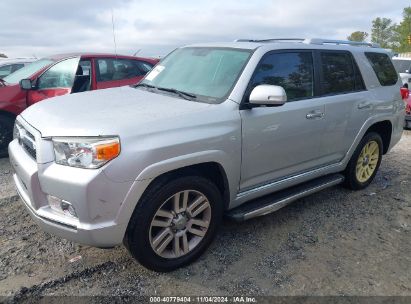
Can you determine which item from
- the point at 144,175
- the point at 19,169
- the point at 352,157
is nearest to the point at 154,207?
the point at 144,175

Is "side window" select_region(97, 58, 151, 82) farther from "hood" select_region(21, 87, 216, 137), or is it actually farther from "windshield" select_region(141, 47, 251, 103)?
"hood" select_region(21, 87, 216, 137)

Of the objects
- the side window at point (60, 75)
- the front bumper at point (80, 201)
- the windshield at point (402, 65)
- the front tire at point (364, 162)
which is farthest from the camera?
the windshield at point (402, 65)

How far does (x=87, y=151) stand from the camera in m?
2.61

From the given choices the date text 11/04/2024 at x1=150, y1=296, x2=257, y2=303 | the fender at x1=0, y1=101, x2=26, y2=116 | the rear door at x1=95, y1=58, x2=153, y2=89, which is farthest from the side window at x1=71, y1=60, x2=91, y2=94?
the date text 11/04/2024 at x1=150, y1=296, x2=257, y2=303

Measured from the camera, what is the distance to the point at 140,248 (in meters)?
2.89

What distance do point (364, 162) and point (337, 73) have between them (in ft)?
4.69

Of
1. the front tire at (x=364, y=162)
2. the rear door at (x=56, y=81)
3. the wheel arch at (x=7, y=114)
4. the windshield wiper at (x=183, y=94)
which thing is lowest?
the front tire at (x=364, y=162)

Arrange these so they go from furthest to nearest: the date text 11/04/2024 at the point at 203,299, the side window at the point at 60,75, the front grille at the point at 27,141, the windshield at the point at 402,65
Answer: the windshield at the point at 402,65
the side window at the point at 60,75
the front grille at the point at 27,141
the date text 11/04/2024 at the point at 203,299

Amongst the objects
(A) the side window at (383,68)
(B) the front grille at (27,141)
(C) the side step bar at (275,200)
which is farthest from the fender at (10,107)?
(A) the side window at (383,68)

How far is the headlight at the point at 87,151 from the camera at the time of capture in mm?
2582

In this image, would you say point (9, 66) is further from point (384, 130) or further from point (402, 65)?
point (402, 65)

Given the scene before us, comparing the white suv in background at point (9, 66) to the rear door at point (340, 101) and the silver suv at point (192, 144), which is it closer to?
the silver suv at point (192, 144)

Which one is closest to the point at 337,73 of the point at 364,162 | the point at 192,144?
the point at 364,162

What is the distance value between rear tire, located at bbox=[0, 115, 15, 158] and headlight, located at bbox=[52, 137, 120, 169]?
3911mm
